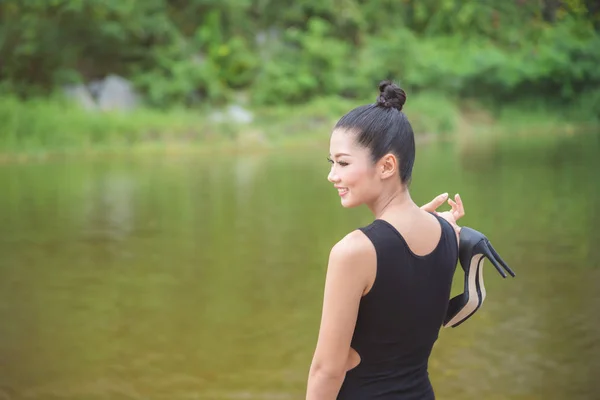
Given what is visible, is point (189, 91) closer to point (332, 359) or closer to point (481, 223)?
point (481, 223)

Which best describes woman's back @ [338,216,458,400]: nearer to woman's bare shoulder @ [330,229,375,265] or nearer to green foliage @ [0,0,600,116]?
woman's bare shoulder @ [330,229,375,265]

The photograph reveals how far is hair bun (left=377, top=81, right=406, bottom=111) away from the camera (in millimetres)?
1463

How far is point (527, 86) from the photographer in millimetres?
23469

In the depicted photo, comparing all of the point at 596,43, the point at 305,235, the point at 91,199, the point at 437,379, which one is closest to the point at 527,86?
the point at 596,43

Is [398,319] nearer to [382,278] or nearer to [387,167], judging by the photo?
[382,278]

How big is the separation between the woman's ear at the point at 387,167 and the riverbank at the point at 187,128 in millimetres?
14955

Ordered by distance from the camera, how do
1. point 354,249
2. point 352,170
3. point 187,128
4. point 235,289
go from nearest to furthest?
point 354,249
point 352,170
point 235,289
point 187,128

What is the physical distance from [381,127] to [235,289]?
158 inches

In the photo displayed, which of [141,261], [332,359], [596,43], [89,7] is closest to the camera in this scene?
[332,359]

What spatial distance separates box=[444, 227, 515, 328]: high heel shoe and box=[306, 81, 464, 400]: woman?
126mm

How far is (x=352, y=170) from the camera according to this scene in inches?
57.8

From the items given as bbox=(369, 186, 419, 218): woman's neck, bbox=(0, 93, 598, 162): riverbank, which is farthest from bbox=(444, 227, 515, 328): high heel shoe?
bbox=(0, 93, 598, 162): riverbank

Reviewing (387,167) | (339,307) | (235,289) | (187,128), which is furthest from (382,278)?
(187,128)

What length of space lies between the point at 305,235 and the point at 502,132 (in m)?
15.1
